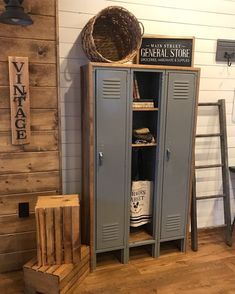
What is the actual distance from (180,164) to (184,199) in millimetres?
332

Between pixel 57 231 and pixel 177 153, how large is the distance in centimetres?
115

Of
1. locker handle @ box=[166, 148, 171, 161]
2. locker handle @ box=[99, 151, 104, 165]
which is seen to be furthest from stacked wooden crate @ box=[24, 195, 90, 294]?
locker handle @ box=[166, 148, 171, 161]

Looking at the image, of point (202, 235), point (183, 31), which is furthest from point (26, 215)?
point (183, 31)

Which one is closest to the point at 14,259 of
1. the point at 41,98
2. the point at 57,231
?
the point at 57,231

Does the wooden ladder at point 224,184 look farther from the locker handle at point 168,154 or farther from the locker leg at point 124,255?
the locker leg at point 124,255

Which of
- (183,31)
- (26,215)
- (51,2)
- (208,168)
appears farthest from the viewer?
(208,168)

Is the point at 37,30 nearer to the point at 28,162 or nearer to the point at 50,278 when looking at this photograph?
the point at 28,162

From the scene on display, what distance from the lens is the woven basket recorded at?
7.25 ft

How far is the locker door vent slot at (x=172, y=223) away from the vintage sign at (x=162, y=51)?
133 cm

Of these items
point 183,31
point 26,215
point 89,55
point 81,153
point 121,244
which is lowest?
point 121,244

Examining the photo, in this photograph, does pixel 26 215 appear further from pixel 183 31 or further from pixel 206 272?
pixel 183 31

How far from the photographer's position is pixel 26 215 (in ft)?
7.74

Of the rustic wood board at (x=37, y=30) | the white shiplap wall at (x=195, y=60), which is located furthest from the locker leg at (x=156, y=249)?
the rustic wood board at (x=37, y=30)

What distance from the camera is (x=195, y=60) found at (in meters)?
2.79
